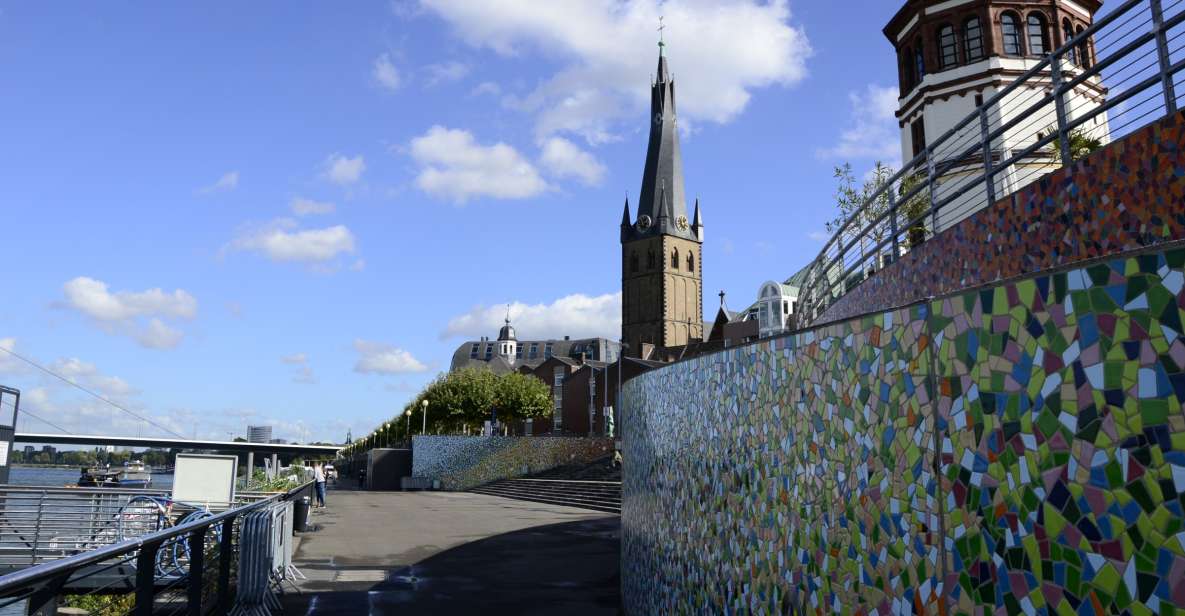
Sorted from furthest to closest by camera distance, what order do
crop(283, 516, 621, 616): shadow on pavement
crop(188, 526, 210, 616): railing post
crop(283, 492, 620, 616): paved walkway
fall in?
crop(283, 492, 620, 616): paved walkway, crop(283, 516, 621, 616): shadow on pavement, crop(188, 526, 210, 616): railing post

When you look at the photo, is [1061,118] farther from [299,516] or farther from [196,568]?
[299,516]

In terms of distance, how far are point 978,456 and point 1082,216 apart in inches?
177

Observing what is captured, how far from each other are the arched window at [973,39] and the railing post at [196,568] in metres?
27.0

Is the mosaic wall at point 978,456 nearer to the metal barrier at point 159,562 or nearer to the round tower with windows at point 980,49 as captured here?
the metal barrier at point 159,562

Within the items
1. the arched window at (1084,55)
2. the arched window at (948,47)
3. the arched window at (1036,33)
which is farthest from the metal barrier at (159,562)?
the arched window at (1084,55)

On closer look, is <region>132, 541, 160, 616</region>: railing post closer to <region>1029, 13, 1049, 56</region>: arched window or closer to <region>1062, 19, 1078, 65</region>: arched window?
<region>1029, 13, 1049, 56</region>: arched window

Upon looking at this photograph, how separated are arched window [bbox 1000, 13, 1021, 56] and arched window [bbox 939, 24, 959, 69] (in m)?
1.42

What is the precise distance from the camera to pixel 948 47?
2727 centimetres

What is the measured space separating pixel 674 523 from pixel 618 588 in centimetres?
624

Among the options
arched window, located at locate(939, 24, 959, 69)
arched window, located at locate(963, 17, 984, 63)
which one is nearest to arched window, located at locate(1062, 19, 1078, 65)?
arched window, located at locate(963, 17, 984, 63)

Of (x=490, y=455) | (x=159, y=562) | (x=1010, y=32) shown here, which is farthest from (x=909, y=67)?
(x=490, y=455)

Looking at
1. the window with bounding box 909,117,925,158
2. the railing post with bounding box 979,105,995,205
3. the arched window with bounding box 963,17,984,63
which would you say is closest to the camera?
the railing post with bounding box 979,105,995,205

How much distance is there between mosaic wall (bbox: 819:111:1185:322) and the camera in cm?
549

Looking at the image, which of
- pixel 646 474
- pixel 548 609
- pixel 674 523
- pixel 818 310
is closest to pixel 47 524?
pixel 548 609
